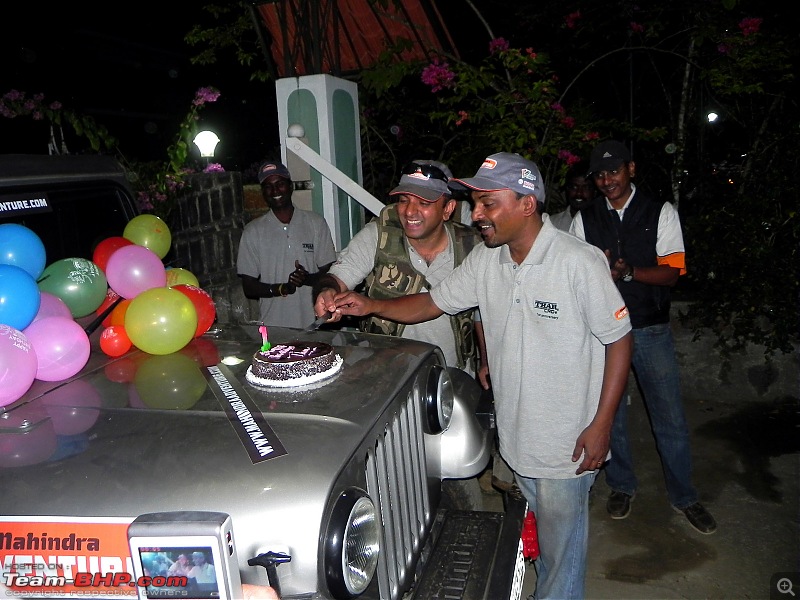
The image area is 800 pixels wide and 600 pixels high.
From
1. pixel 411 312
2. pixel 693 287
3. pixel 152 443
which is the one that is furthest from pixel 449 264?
pixel 693 287

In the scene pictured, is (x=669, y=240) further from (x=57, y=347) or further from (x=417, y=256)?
(x=57, y=347)

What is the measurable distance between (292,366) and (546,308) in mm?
998

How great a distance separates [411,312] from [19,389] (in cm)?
Answer: 163

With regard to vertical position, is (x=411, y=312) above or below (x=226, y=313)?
above

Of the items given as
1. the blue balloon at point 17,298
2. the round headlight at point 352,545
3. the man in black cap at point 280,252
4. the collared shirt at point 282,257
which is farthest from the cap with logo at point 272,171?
the round headlight at point 352,545

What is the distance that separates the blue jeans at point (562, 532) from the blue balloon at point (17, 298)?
1.98 metres

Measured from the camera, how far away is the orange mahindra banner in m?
1.58

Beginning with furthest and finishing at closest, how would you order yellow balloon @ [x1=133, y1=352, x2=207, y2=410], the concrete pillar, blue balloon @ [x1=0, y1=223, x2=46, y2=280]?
the concrete pillar < blue balloon @ [x1=0, y1=223, x2=46, y2=280] < yellow balloon @ [x1=133, y1=352, x2=207, y2=410]

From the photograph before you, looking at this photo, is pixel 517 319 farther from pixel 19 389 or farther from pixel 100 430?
pixel 19 389

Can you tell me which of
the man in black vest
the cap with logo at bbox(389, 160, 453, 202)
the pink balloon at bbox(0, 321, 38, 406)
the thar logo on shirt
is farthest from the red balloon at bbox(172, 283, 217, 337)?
the man in black vest

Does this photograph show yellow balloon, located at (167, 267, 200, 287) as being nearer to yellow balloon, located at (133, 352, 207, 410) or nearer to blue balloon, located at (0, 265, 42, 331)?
yellow balloon, located at (133, 352, 207, 410)

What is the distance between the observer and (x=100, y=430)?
1.92 m

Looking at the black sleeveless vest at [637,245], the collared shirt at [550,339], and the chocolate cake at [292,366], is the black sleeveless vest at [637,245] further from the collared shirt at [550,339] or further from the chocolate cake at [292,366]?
the chocolate cake at [292,366]

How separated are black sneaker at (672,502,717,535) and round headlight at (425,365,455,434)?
85.4 inches
